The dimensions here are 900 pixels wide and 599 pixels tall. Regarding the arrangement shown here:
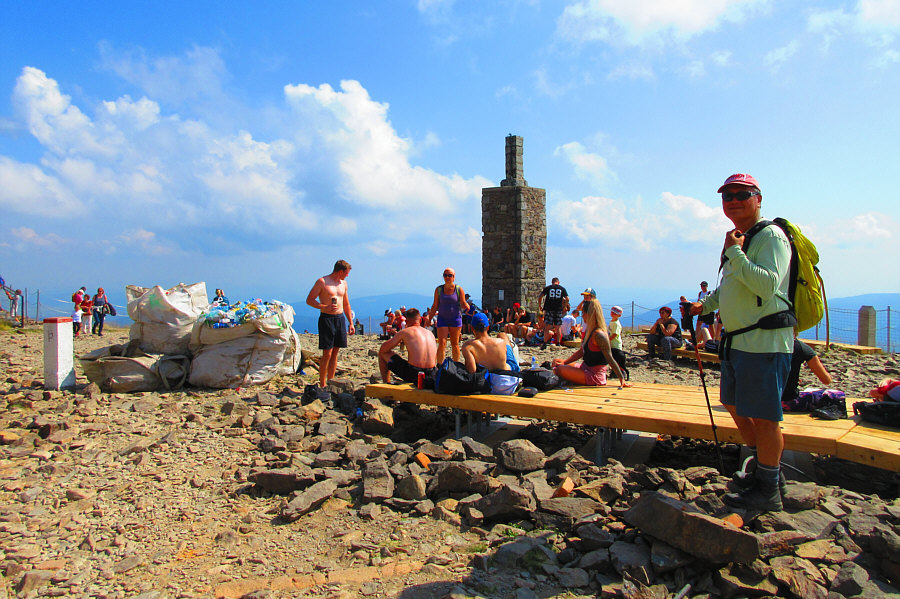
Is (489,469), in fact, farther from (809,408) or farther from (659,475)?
(809,408)

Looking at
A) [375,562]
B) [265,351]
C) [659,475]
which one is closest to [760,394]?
[659,475]

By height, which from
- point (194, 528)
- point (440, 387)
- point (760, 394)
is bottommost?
point (194, 528)

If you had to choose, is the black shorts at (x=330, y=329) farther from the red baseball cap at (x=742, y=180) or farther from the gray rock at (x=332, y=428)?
the red baseball cap at (x=742, y=180)

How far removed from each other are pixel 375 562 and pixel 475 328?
280cm

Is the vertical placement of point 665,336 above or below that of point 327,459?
above

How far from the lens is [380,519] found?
3.81 metres

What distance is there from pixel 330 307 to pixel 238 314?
5.35 feet

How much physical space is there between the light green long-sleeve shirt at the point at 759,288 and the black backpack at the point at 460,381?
2.85m

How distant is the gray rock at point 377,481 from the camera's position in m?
4.04

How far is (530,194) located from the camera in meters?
21.3

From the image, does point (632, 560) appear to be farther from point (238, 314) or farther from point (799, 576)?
point (238, 314)

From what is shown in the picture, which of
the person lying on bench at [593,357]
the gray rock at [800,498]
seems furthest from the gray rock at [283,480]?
the gray rock at [800,498]

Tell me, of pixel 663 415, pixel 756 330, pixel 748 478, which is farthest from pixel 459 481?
pixel 756 330

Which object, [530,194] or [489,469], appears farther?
[530,194]
